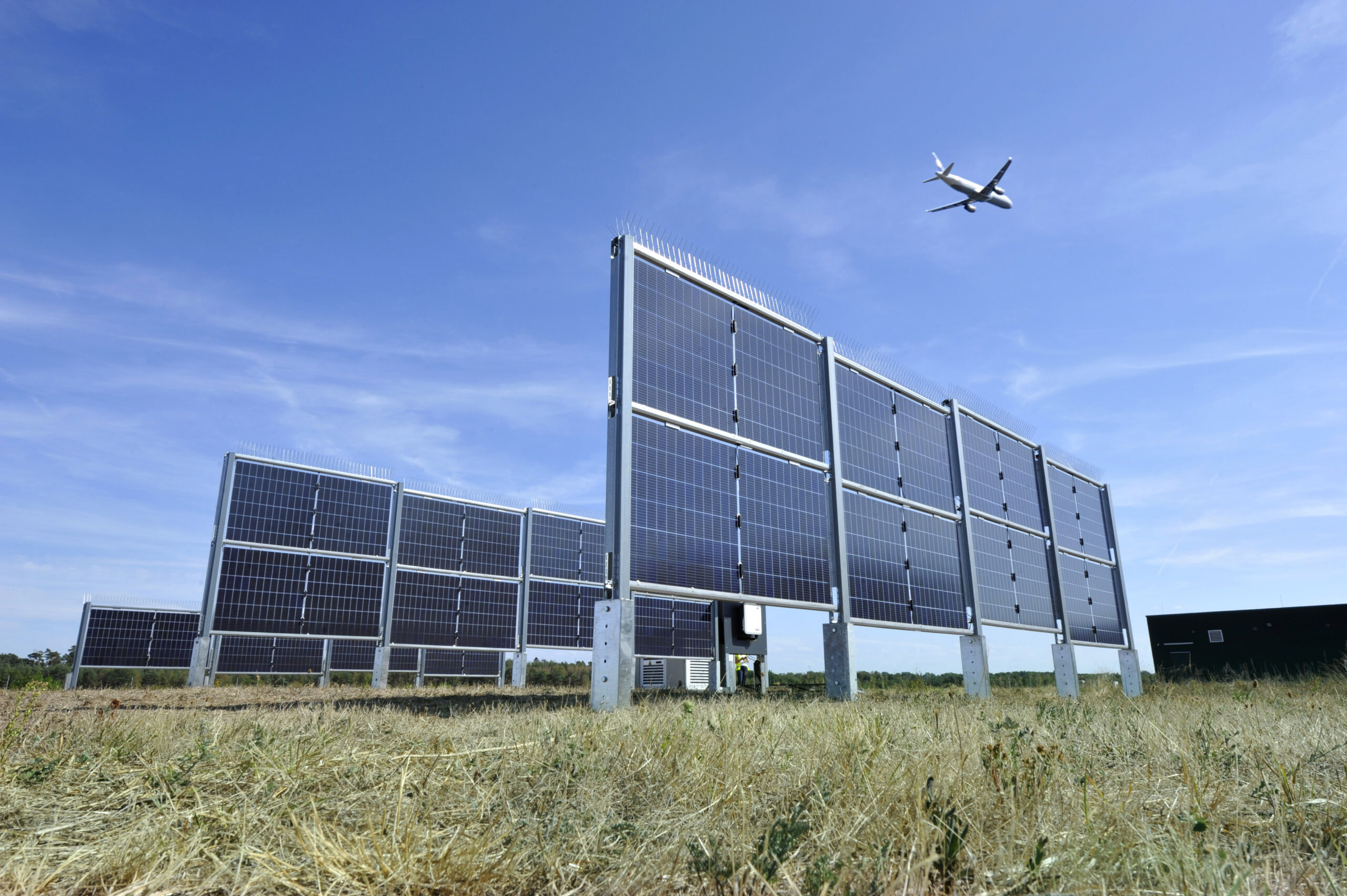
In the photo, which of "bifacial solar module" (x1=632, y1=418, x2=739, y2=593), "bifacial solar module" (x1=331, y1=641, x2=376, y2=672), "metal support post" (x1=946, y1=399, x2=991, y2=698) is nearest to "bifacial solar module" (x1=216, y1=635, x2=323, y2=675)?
"bifacial solar module" (x1=331, y1=641, x2=376, y2=672)

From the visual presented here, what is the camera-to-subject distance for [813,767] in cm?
392

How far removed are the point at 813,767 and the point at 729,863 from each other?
4.57 ft

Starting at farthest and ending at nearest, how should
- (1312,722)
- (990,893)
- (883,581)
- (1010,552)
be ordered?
(1010,552), (883,581), (1312,722), (990,893)

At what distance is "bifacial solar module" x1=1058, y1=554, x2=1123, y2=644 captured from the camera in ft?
70.3

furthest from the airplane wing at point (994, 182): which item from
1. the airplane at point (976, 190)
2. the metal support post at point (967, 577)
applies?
the metal support post at point (967, 577)

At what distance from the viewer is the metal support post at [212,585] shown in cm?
1934

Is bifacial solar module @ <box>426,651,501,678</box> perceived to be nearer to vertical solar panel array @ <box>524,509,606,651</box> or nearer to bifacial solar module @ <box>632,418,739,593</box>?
vertical solar panel array @ <box>524,509,606,651</box>

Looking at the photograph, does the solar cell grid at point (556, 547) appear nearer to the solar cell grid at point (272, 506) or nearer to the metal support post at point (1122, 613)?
the solar cell grid at point (272, 506)

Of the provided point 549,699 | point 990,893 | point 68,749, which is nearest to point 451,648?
point 549,699

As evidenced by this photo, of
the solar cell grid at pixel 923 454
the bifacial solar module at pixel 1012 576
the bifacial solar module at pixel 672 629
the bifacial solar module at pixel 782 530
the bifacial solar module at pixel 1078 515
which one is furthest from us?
the bifacial solar module at pixel 672 629

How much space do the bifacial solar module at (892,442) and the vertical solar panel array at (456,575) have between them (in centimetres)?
1404

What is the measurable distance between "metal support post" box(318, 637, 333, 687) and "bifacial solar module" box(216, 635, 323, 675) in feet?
0.28

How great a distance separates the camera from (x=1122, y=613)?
24.3 metres

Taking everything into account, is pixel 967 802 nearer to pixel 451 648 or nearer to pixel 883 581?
pixel 883 581
